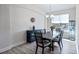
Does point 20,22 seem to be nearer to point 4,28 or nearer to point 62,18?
point 4,28

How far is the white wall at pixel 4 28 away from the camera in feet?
11.1

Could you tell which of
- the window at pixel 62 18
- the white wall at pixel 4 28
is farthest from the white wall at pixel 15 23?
the window at pixel 62 18

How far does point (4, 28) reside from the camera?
3494 mm

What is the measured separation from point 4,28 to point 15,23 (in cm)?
89

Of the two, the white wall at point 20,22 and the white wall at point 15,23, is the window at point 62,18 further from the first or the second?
the white wall at point 20,22

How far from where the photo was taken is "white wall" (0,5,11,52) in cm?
339

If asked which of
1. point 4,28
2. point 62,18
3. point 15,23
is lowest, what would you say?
point 4,28

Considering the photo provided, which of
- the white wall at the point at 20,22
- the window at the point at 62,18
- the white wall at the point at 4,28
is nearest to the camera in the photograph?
the white wall at the point at 4,28

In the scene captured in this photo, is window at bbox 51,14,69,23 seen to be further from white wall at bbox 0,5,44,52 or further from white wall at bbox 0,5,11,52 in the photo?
white wall at bbox 0,5,11,52

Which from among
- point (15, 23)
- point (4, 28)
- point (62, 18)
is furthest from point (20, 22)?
point (62, 18)

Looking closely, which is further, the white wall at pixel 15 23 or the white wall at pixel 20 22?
the white wall at pixel 20 22

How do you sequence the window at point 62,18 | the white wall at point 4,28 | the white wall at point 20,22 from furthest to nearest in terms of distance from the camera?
the window at point 62,18 < the white wall at point 20,22 < the white wall at point 4,28
